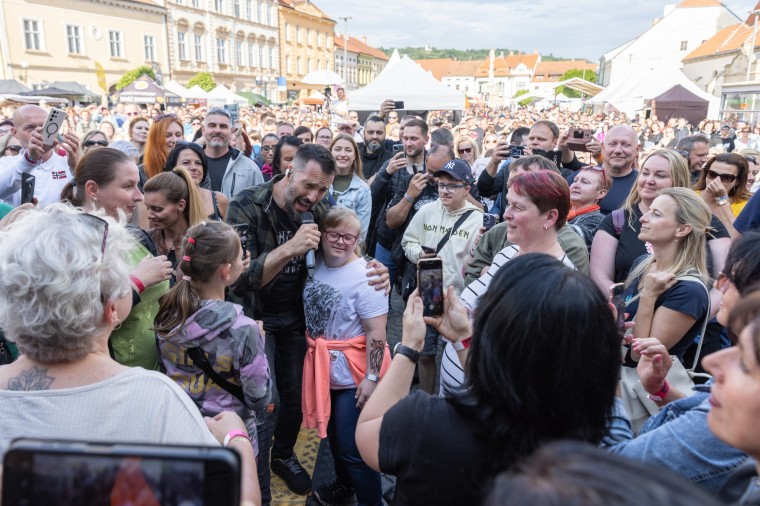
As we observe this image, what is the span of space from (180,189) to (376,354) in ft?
4.57

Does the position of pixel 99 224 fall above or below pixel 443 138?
below

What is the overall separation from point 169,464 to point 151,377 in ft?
1.73

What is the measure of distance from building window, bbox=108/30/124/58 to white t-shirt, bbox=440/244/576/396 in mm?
42365

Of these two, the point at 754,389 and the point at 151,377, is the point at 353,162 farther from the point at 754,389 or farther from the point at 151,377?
the point at 754,389

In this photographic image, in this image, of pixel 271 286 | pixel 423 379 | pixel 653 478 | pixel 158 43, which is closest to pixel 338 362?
pixel 271 286

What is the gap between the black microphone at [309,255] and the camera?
2.84m

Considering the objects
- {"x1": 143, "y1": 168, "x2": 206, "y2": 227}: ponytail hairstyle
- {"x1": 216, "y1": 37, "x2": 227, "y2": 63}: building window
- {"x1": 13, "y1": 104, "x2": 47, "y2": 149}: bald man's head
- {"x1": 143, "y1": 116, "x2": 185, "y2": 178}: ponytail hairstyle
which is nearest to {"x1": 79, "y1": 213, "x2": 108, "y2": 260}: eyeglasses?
{"x1": 143, "y1": 168, "x2": 206, "y2": 227}: ponytail hairstyle

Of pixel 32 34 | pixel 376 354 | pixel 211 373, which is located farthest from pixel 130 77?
pixel 211 373

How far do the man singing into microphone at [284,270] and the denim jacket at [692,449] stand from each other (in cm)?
164

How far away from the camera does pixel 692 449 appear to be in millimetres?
1269

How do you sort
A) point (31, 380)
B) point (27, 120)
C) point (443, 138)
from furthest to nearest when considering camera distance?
point (443, 138) < point (27, 120) < point (31, 380)

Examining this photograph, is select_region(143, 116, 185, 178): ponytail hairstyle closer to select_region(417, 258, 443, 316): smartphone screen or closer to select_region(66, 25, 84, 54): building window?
select_region(417, 258, 443, 316): smartphone screen

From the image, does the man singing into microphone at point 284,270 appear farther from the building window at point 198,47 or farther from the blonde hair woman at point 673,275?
the building window at point 198,47

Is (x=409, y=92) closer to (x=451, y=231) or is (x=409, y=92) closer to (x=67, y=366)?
(x=451, y=231)
